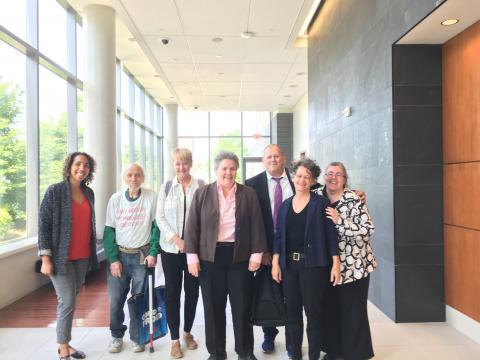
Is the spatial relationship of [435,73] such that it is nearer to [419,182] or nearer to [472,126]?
[472,126]

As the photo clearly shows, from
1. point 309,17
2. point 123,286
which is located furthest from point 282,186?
point 309,17

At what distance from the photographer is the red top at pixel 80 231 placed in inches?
110

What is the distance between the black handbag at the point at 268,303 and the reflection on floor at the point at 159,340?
0.40 m

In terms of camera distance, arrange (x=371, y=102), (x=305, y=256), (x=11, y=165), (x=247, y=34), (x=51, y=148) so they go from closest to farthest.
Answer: (x=305, y=256), (x=371, y=102), (x=11, y=165), (x=51, y=148), (x=247, y=34)

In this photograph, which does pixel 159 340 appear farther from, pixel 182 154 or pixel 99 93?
pixel 99 93

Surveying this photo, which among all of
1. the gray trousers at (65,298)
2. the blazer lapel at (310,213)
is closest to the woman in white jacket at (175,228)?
the gray trousers at (65,298)

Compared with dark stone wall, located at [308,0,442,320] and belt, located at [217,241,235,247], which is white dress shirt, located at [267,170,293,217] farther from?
dark stone wall, located at [308,0,442,320]

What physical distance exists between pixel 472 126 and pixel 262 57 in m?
5.35

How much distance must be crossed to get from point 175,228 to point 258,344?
122cm

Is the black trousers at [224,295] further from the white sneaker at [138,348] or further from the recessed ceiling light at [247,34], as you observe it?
the recessed ceiling light at [247,34]

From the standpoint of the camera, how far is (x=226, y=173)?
2.61 m

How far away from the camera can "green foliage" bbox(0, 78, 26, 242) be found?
4.61m

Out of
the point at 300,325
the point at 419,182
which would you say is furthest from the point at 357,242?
the point at 419,182

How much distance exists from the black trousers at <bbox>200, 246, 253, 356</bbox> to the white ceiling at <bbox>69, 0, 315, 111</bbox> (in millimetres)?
4109
